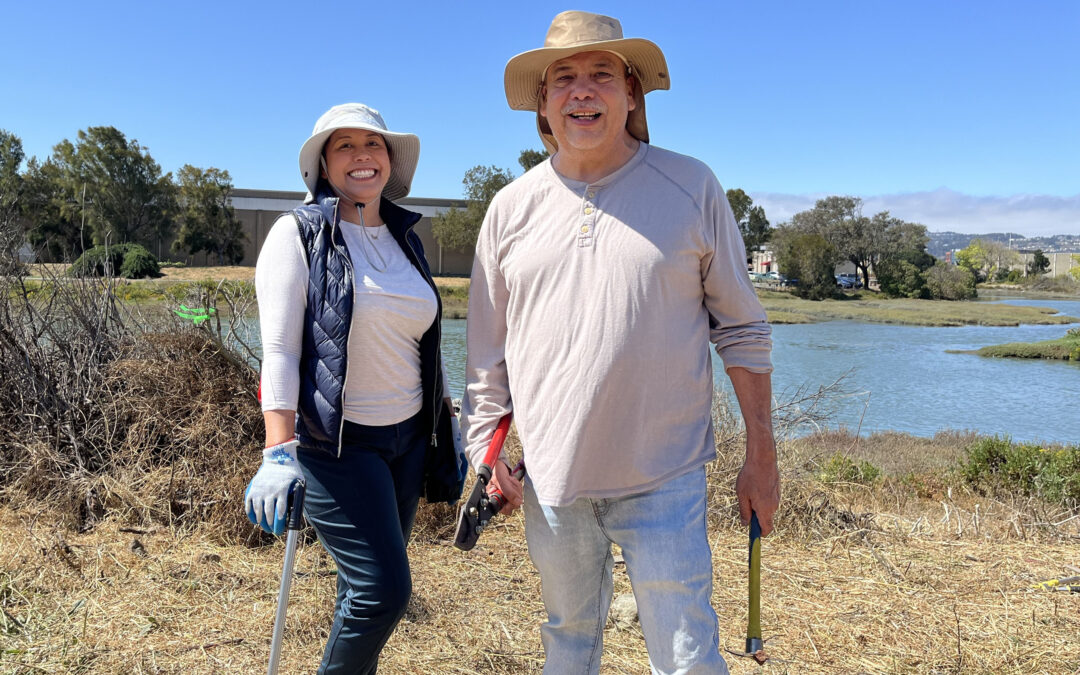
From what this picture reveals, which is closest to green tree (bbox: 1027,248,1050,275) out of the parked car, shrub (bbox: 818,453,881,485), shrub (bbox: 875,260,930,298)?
the parked car

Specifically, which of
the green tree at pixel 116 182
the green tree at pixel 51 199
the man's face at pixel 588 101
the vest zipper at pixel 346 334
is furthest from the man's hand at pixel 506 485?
the green tree at pixel 116 182

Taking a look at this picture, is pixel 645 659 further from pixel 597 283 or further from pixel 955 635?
pixel 597 283

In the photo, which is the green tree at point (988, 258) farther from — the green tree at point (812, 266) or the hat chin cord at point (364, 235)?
the hat chin cord at point (364, 235)

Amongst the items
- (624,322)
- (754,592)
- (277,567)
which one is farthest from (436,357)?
(277,567)

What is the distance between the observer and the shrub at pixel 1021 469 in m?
8.66

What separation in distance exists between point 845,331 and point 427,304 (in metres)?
41.9

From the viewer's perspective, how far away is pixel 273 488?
2.11m

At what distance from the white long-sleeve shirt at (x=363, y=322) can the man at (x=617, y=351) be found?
0.27 meters

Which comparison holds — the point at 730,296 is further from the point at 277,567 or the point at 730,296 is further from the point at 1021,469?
the point at 1021,469

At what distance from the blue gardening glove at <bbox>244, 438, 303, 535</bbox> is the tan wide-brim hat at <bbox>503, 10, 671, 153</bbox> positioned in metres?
1.17

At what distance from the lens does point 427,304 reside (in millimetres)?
2428

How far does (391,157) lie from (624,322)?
113 centimetres

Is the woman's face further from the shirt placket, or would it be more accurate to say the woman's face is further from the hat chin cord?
the shirt placket

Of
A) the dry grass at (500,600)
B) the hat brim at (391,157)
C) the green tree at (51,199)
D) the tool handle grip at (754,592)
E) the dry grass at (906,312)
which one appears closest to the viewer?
the tool handle grip at (754,592)
